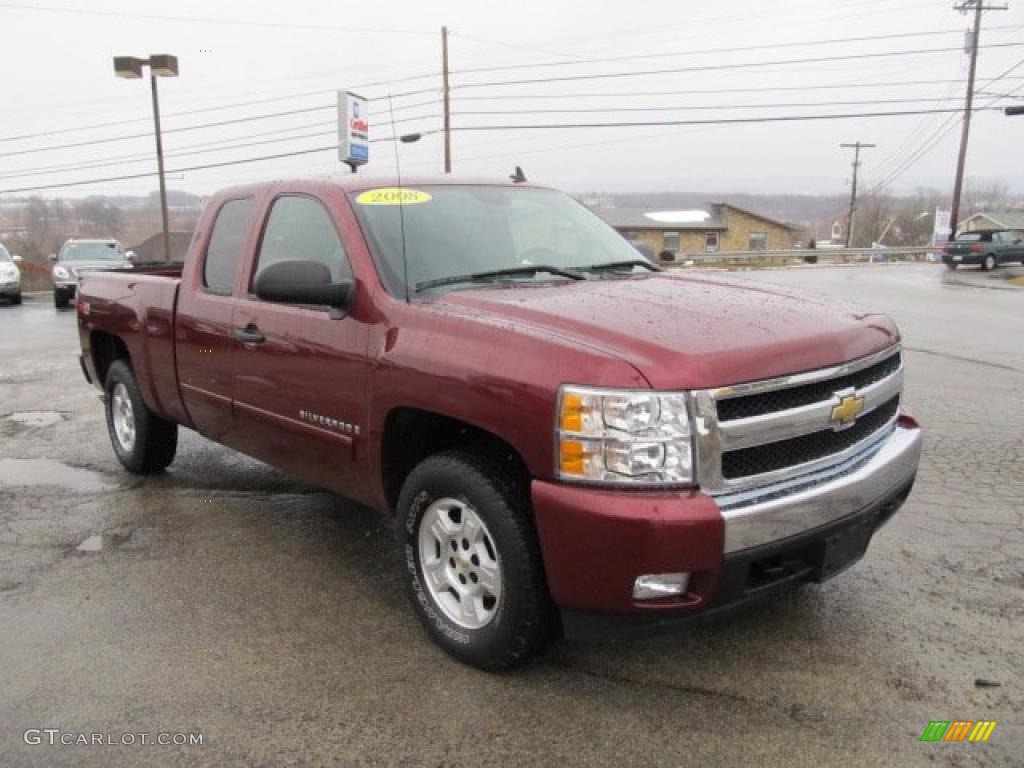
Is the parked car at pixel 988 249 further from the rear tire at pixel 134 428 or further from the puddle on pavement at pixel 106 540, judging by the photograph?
the puddle on pavement at pixel 106 540

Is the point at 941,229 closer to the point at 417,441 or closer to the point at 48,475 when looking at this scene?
the point at 48,475

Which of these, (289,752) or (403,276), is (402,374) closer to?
(403,276)

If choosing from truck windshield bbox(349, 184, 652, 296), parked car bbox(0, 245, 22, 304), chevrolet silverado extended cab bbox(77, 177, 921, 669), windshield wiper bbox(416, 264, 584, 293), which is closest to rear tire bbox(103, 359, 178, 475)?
chevrolet silverado extended cab bbox(77, 177, 921, 669)

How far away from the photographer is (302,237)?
13.2 ft

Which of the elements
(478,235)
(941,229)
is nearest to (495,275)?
(478,235)

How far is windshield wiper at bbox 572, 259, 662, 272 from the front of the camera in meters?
4.04

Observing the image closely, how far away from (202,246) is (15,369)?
6794 millimetres

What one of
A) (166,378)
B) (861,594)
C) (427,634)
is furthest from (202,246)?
(861,594)

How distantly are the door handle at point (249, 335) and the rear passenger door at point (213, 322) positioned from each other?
0.18ft

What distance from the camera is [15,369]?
10.1 m

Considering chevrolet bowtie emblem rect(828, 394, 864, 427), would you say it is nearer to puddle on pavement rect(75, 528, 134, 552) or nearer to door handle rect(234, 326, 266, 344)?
door handle rect(234, 326, 266, 344)

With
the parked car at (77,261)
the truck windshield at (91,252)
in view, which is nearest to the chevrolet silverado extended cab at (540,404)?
the parked car at (77,261)

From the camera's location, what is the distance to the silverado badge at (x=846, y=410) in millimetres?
2918

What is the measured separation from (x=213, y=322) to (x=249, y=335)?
1.45ft
